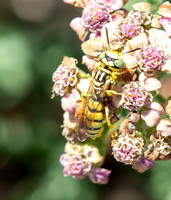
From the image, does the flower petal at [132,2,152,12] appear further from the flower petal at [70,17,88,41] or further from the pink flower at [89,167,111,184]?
the pink flower at [89,167,111,184]

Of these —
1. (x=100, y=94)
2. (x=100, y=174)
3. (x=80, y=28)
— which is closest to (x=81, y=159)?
(x=100, y=174)

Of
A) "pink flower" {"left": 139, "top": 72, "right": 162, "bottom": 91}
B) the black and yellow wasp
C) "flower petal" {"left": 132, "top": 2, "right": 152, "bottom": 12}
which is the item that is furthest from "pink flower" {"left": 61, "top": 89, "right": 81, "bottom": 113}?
"flower petal" {"left": 132, "top": 2, "right": 152, "bottom": 12}

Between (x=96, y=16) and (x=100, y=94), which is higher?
(x=96, y=16)

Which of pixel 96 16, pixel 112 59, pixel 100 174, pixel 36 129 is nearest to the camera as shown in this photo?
pixel 112 59

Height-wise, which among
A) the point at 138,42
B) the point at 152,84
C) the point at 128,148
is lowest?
the point at 128,148

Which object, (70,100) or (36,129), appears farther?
(36,129)

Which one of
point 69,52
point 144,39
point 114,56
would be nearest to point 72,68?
point 114,56

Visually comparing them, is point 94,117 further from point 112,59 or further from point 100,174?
point 100,174

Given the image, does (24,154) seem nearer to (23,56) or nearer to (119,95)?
(23,56)

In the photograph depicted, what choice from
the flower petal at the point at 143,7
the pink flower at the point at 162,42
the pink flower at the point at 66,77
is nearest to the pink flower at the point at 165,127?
the pink flower at the point at 162,42
